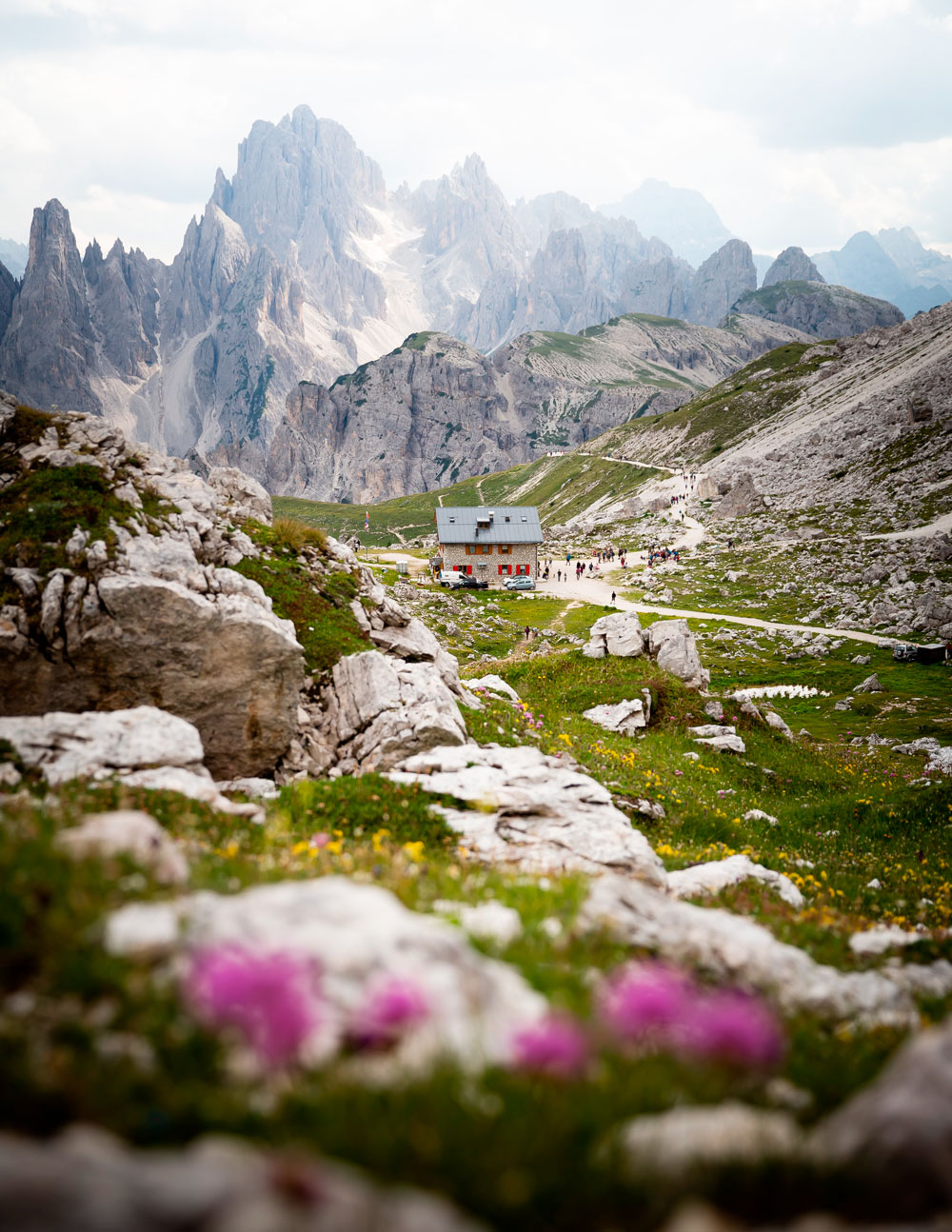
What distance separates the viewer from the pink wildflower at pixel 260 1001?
3402 mm

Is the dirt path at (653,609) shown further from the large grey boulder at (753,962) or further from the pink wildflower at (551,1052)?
the pink wildflower at (551,1052)

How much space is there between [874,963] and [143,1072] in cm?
872

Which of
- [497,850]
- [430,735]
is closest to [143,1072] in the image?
[497,850]

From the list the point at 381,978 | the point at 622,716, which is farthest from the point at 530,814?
the point at 622,716

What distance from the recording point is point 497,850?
10773mm

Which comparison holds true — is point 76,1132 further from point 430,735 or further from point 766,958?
point 430,735

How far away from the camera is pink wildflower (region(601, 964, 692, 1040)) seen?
415 cm

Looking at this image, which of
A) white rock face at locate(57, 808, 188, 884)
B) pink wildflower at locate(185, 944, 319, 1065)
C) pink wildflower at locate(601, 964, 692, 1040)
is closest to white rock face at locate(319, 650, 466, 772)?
white rock face at locate(57, 808, 188, 884)

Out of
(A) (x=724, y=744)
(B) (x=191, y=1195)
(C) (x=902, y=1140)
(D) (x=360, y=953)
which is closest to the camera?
(B) (x=191, y=1195)

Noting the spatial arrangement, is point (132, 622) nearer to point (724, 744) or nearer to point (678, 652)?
point (724, 744)

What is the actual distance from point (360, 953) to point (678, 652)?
→ 30056mm

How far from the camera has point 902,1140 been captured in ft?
11.0

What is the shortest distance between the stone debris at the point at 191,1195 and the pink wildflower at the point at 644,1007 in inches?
67.1

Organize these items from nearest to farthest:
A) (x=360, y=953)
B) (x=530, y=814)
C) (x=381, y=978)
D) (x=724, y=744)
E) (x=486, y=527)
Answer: (x=381, y=978)
(x=360, y=953)
(x=530, y=814)
(x=724, y=744)
(x=486, y=527)
